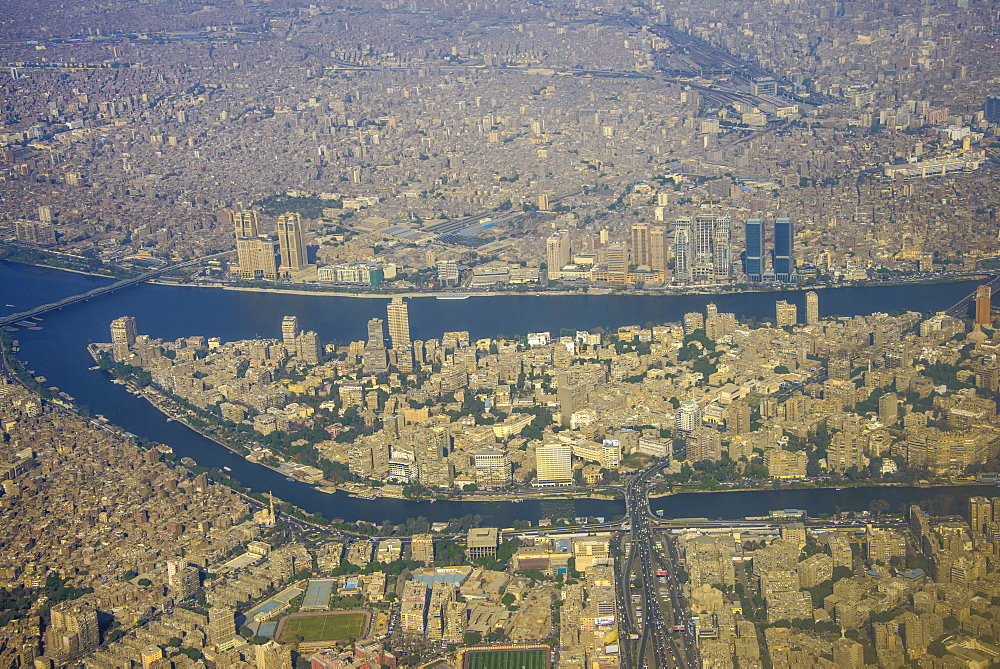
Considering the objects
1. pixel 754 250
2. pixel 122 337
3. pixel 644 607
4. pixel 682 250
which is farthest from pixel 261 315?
pixel 644 607

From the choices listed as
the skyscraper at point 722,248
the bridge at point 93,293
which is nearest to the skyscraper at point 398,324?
the skyscraper at point 722,248

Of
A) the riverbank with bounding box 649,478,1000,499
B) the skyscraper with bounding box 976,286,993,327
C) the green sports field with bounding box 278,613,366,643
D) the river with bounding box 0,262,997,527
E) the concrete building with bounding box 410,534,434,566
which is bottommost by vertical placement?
the green sports field with bounding box 278,613,366,643

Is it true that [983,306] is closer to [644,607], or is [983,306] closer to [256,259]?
[644,607]

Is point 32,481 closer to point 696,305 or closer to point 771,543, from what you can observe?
point 771,543

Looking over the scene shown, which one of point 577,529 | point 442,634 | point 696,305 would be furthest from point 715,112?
point 442,634

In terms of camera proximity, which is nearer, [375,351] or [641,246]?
[375,351]

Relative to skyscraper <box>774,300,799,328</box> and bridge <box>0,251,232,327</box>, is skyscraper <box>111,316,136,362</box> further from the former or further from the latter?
skyscraper <box>774,300,799,328</box>

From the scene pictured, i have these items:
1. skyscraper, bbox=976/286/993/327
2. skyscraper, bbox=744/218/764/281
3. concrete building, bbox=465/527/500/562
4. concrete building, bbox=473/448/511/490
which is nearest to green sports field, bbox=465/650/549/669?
concrete building, bbox=465/527/500/562
